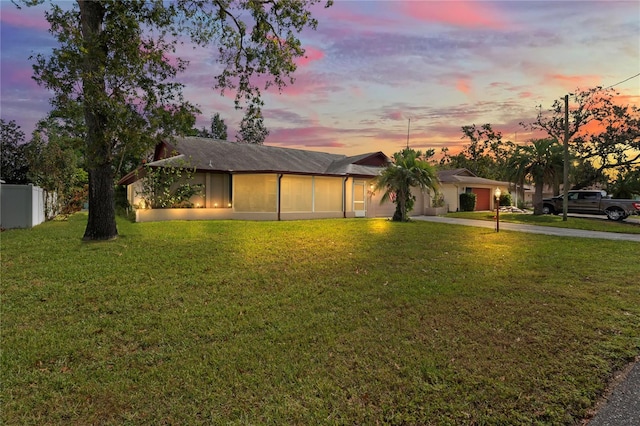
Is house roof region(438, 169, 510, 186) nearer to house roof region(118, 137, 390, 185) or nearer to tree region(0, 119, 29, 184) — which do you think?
house roof region(118, 137, 390, 185)

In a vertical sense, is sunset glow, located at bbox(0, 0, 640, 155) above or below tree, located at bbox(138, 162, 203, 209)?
above

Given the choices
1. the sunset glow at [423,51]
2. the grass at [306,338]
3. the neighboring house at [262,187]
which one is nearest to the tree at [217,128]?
the neighboring house at [262,187]

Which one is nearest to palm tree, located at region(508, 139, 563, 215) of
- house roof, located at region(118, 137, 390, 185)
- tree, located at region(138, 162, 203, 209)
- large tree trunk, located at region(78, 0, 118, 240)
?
house roof, located at region(118, 137, 390, 185)

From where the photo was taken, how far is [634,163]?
105ft

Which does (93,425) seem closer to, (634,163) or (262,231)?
(262,231)

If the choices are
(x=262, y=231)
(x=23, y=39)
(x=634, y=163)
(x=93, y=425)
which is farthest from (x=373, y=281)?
(x=634, y=163)

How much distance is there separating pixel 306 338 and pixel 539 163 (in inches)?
900

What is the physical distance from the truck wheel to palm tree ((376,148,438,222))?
11.5m

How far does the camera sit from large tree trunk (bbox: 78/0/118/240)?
8890 mm

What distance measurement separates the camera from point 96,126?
31.6ft

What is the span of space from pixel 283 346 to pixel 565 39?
45.8 feet

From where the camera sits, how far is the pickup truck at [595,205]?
18734 millimetres

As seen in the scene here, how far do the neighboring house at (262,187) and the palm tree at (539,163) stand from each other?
8.64 meters

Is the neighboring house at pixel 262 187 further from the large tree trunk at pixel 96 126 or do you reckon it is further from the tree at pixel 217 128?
the tree at pixel 217 128
